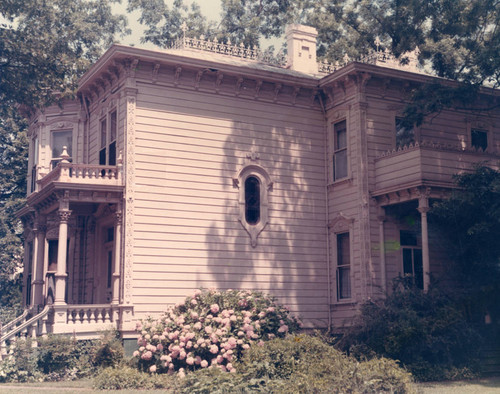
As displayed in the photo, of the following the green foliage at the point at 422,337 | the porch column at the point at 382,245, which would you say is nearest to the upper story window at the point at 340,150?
the porch column at the point at 382,245

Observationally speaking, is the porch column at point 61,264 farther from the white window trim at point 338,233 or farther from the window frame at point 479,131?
the window frame at point 479,131

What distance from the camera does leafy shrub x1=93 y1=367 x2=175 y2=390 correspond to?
1658cm

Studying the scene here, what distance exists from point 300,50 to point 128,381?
49.7 ft

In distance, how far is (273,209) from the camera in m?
23.6

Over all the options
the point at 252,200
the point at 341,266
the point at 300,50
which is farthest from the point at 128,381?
the point at 300,50

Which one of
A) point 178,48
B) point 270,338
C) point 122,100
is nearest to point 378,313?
point 270,338

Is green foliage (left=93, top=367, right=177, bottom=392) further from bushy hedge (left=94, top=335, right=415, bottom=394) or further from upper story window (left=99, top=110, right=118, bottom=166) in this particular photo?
upper story window (left=99, top=110, right=118, bottom=166)

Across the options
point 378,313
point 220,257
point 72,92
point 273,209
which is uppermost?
point 72,92

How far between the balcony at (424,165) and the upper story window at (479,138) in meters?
3.11

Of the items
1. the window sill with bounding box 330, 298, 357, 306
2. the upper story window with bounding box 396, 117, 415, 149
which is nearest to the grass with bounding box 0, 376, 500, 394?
the window sill with bounding box 330, 298, 357, 306

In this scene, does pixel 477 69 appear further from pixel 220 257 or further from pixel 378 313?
pixel 220 257

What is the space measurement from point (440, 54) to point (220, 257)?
1052cm

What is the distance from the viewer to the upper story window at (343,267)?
77.5 feet

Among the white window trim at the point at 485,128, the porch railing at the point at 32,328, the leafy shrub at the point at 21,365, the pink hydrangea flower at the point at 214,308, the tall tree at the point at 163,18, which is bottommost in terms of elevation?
the leafy shrub at the point at 21,365
